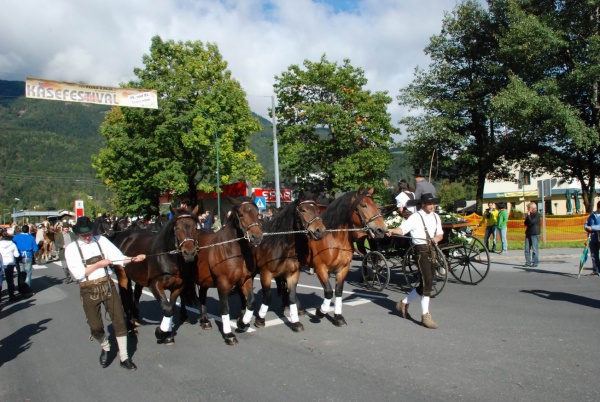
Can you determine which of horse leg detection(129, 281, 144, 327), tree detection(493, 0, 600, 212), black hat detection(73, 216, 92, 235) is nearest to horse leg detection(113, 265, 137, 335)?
horse leg detection(129, 281, 144, 327)

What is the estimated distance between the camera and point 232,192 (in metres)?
41.8

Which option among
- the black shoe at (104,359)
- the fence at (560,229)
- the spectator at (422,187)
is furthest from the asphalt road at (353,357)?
the fence at (560,229)

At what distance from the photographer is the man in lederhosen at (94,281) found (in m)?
5.70

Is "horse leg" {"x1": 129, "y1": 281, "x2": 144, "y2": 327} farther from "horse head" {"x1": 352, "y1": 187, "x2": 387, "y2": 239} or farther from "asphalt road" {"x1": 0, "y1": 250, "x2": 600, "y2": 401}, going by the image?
"horse head" {"x1": 352, "y1": 187, "x2": 387, "y2": 239}

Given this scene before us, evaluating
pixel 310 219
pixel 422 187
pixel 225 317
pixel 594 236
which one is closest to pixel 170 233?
pixel 225 317

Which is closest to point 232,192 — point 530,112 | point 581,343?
point 530,112

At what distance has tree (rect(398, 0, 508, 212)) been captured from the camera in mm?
29906

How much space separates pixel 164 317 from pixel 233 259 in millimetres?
1317

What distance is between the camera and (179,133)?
32.9 metres

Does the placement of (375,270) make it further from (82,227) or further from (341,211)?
(82,227)

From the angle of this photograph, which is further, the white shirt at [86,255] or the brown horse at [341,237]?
the brown horse at [341,237]

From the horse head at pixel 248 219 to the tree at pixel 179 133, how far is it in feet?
83.8

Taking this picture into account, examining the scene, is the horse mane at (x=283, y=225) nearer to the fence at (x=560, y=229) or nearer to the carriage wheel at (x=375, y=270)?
the carriage wheel at (x=375, y=270)

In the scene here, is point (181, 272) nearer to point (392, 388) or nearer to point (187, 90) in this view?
point (392, 388)
